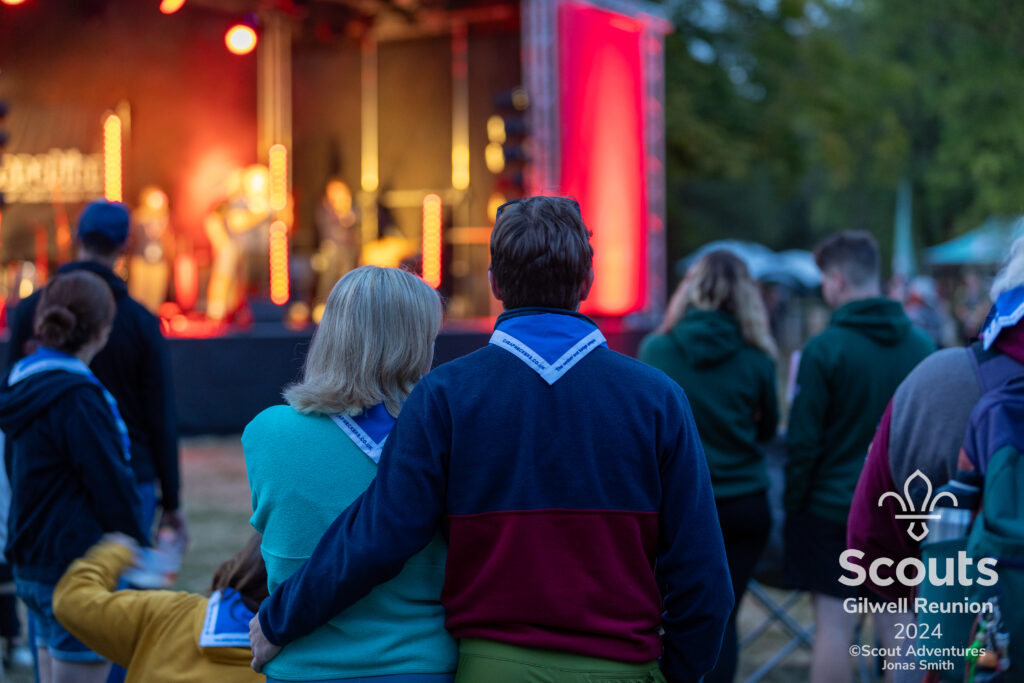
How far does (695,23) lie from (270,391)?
37.3 feet

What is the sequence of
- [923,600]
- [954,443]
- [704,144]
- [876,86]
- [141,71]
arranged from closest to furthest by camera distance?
[923,600]
[954,443]
[141,71]
[704,144]
[876,86]

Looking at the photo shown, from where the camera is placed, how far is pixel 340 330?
1.90m

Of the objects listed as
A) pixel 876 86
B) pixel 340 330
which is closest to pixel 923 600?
pixel 340 330

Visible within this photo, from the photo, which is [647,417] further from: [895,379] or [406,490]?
[895,379]

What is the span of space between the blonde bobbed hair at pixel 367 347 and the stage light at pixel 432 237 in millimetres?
11655

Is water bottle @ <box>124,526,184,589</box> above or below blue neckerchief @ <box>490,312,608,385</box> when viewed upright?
below

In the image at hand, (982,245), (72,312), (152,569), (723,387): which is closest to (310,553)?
(152,569)

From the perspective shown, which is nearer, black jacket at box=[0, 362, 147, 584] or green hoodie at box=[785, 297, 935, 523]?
black jacket at box=[0, 362, 147, 584]

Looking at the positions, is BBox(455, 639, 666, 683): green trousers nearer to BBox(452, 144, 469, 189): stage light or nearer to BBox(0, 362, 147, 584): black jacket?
BBox(0, 362, 147, 584): black jacket

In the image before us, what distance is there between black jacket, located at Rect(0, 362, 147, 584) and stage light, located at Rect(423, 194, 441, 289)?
10817 mm

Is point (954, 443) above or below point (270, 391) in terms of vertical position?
above

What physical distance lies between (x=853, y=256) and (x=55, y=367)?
2.30m

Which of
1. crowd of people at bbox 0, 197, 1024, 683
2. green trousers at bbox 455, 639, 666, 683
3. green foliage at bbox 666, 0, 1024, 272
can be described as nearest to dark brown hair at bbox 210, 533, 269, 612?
crowd of people at bbox 0, 197, 1024, 683

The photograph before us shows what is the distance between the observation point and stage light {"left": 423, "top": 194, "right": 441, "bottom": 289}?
13656 millimetres
